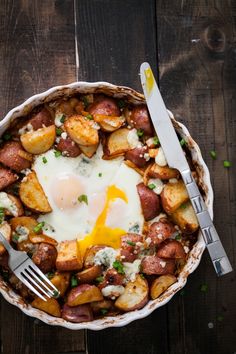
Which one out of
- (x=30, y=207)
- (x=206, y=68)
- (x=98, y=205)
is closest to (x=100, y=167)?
(x=98, y=205)

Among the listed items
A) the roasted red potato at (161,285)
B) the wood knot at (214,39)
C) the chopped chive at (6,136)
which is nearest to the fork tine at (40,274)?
the roasted red potato at (161,285)

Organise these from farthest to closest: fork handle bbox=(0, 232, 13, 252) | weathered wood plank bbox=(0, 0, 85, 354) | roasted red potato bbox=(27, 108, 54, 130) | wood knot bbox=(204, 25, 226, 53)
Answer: wood knot bbox=(204, 25, 226, 53) < weathered wood plank bbox=(0, 0, 85, 354) < roasted red potato bbox=(27, 108, 54, 130) < fork handle bbox=(0, 232, 13, 252)

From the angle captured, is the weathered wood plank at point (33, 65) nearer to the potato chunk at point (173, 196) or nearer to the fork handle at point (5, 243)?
the fork handle at point (5, 243)

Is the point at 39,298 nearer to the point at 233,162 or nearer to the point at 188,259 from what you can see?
the point at 188,259

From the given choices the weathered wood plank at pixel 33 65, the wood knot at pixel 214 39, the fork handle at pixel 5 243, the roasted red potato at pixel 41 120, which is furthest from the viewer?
the wood knot at pixel 214 39

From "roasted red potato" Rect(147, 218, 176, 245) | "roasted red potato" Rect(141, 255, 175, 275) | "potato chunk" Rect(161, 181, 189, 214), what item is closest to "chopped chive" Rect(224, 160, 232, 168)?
"potato chunk" Rect(161, 181, 189, 214)

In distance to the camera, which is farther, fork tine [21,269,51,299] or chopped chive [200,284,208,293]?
chopped chive [200,284,208,293]

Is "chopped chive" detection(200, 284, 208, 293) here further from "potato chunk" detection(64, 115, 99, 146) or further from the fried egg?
"potato chunk" detection(64, 115, 99, 146)
